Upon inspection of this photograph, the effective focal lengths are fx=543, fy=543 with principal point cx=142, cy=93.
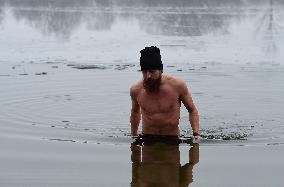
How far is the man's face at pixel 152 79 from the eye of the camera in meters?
7.50

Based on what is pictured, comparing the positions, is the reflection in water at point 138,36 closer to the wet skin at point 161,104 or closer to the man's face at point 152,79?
the wet skin at point 161,104

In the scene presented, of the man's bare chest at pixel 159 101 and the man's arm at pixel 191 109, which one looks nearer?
the man's arm at pixel 191 109

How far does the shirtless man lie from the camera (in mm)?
7801

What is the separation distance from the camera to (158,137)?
27.2ft

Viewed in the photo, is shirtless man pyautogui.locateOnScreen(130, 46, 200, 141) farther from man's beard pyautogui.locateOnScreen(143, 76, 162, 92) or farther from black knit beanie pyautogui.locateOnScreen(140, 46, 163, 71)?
black knit beanie pyautogui.locateOnScreen(140, 46, 163, 71)

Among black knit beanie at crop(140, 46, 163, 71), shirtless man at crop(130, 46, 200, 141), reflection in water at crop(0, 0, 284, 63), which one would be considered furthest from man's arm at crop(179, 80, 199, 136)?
reflection in water at crop(0, 0, 284, 63)

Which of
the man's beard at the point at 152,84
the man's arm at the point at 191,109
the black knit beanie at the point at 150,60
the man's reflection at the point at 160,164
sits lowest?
the man's reflection at the point at 160,164

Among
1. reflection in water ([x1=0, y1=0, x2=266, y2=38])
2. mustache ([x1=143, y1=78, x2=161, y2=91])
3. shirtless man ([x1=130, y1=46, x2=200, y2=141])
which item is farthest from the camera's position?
reflection in water ([x1=0, y1=0, x2=266, y2=38])

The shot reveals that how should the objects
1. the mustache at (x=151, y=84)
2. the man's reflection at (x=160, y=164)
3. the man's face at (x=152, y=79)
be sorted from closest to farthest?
1. the man's reflection at (x=160, y=164)
2. the man's face at (x=152, y=79)
3. the mustache at (x=151, y=84)

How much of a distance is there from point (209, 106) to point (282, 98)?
194 centimetres

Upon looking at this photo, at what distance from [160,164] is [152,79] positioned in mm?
1210

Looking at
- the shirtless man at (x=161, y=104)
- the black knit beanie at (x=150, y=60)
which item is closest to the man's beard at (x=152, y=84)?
the shirtless man at (x=161, y=104)

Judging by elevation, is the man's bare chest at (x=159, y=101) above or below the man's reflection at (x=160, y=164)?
above

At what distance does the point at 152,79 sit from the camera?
25.0ft
